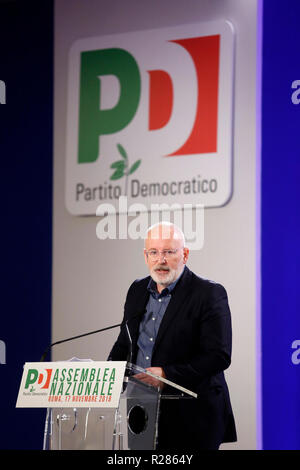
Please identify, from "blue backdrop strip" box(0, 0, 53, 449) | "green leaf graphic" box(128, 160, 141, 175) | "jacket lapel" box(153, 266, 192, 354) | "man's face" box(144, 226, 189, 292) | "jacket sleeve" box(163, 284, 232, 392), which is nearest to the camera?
"jacket sleeve" box(163, 284, 232, 392)

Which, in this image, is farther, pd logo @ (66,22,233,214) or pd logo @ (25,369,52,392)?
pd logo @ (66,22,233,214)

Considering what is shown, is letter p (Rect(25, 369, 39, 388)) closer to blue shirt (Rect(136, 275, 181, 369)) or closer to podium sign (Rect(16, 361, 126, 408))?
podium sign (Rect(16, 361, 126, 408))

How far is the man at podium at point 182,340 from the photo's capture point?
3602mm

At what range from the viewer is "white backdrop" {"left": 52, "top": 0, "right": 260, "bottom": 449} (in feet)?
15.0

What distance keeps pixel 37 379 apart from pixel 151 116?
2281 mm

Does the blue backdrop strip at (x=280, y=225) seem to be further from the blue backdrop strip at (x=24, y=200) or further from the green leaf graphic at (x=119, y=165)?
the blue backdrop strip at (x=24, y=200)

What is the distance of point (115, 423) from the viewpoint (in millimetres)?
3035

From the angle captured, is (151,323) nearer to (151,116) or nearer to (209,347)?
(209,347)

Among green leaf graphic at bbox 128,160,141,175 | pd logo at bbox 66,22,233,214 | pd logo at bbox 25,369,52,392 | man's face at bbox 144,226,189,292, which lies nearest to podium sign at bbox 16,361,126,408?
pd logo at bbox 25,369,52,392

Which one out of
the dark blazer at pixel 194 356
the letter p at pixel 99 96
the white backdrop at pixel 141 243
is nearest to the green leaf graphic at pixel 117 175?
the letter p at pixel 99 96

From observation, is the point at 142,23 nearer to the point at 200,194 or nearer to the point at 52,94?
the point at 52,94

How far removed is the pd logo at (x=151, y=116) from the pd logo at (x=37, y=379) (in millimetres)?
1885

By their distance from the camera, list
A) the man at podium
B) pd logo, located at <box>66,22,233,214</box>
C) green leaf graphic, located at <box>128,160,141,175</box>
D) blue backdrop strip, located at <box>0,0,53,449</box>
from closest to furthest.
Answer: the man at podium, pd logo, located at <box>66,22,233,214</box>, green leaf graphic, located at <box>128,160,141,175</box>, blue backdrop strip, located at <box>0,0,53,449</box>

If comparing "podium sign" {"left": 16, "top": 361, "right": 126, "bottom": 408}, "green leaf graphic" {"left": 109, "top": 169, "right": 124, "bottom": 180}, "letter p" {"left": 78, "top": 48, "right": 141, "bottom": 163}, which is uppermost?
"letter p" {"left": 78, "top": 48, "right": 141, "bottom": 163}
